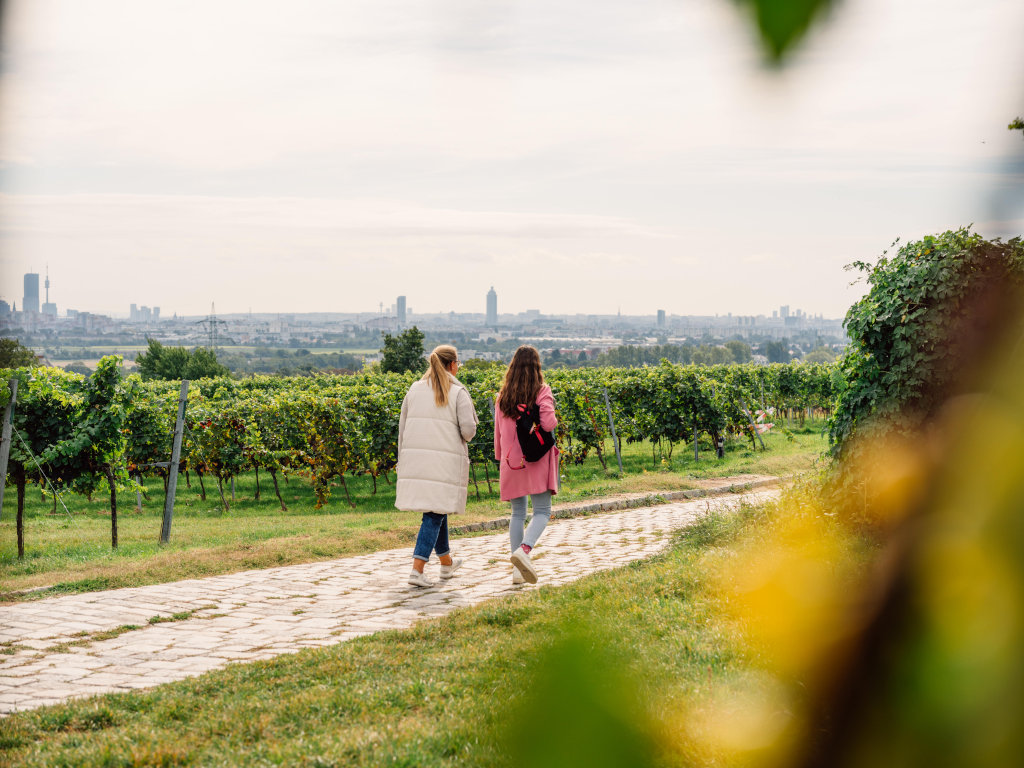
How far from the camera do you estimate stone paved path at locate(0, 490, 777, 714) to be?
5320mm

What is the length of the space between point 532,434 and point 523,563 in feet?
3.78

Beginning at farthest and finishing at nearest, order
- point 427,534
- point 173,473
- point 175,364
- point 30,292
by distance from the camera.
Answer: point 175,364
point 173,473
point 427,534
point 30,292

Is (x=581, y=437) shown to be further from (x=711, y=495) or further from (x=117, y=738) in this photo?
(x=117, y=738)

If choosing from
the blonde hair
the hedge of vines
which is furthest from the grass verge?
the hedge of vines

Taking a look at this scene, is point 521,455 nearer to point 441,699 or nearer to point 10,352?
point 441,699

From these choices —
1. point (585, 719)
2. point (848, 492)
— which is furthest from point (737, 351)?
point (848, 492)

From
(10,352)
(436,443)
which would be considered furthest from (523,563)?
(10,352)

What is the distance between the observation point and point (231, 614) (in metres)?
6.81

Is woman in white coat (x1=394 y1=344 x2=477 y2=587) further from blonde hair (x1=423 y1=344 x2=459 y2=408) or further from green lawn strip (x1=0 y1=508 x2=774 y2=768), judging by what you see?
green lawn strip (x1=0 y1=508 x2=774 y2=768)

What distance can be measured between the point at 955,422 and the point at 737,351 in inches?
32.8

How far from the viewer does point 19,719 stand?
161 inches

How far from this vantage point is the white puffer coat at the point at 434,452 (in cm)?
726

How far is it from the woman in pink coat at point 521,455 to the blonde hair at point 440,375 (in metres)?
0.49

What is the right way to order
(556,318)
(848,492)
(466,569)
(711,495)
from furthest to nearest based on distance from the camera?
1. (711,495)
2. (466,569)
3. (848,492)
4. (556,318)
